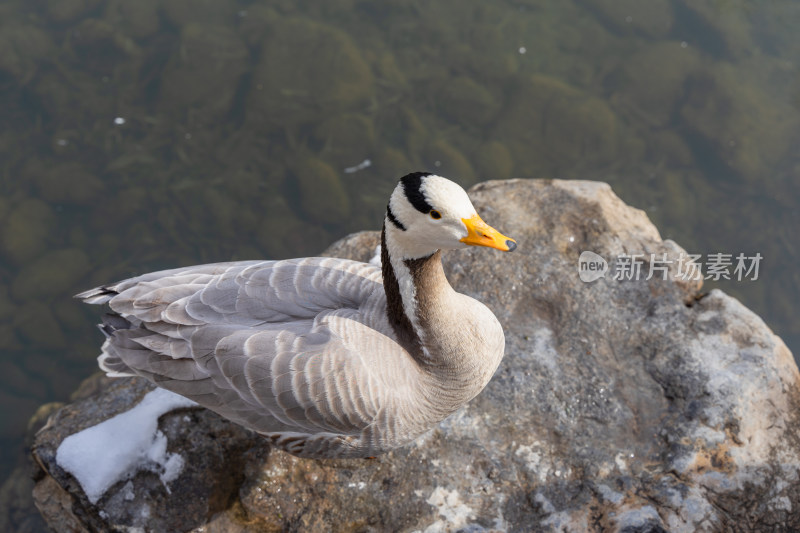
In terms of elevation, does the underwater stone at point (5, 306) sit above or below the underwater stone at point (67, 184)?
below

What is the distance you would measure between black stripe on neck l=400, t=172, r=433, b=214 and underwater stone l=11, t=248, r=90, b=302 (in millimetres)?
5289

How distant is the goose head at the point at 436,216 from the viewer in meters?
3.12

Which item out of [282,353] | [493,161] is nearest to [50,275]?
[282,353]

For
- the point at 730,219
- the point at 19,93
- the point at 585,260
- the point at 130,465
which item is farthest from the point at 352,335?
the point at 19,93

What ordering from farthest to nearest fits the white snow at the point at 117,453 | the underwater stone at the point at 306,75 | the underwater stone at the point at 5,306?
the underwater stone at the point at 306,75 < the underwater stone at the point at 5,306 < the white snow at the point at 117,453

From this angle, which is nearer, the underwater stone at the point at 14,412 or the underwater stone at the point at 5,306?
the underwater stone at the point at 14,412

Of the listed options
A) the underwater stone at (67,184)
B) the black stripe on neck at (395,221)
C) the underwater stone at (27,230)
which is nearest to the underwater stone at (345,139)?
the underwater stone at (67,184)

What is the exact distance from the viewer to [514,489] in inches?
160

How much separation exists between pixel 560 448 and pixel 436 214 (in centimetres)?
202

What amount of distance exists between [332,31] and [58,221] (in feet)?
13.9

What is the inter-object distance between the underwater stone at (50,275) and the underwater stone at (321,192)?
8.32ft

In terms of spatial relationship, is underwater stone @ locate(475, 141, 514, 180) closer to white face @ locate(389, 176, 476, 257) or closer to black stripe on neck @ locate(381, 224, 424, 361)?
black stripe on neck @ locate(381, 224, 424, 361)

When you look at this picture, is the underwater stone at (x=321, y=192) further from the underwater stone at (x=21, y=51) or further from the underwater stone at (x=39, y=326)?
the underwater stone at (x=21, y=51)

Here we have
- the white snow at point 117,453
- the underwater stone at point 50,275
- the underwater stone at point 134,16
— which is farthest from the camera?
the underwater stone at point 134,16
